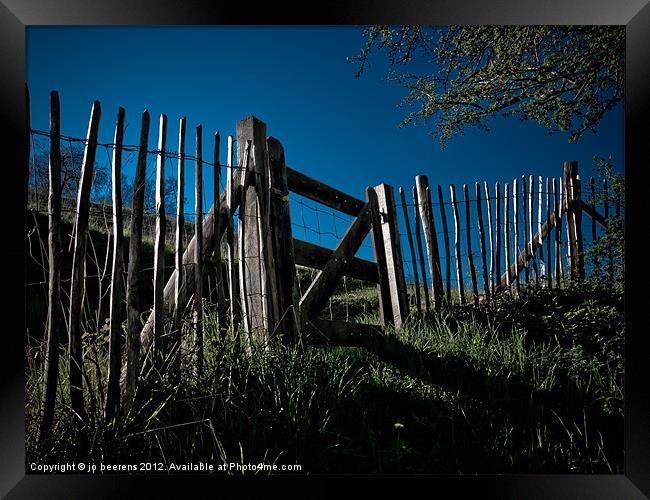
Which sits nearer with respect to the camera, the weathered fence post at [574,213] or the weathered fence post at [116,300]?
the weathered fence post at [116,300]

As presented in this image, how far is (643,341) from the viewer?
2.00 metres

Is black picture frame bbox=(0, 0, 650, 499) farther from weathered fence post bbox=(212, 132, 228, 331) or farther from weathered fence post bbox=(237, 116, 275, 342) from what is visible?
weathered fence post bbox=(237, 116, 275, 342)

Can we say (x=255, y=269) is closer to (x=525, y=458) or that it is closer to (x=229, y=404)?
(x=229, y=404)

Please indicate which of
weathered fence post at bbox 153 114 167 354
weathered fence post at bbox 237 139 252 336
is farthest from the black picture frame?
weathered fence post at bbox 237 139 252 336

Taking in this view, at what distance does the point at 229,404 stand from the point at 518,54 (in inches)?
182

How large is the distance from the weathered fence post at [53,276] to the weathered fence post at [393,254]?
310 centimetres

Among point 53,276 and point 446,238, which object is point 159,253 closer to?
point 53,276

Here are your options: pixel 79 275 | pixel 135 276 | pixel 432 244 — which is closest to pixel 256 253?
pixel 135 276

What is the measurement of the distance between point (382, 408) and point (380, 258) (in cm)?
198

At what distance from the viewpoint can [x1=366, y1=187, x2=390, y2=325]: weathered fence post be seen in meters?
4.43

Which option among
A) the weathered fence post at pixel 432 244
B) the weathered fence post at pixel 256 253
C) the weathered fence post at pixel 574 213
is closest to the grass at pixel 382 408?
the weathered fence post at pixel 256 253

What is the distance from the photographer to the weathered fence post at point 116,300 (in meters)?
1.91
